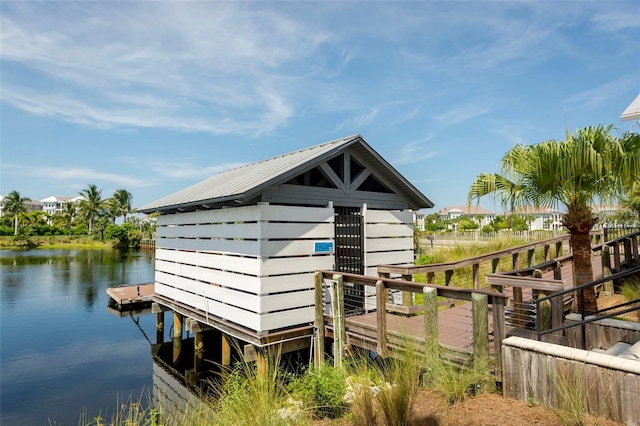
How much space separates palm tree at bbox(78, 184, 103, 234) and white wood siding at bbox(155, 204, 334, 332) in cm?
7394

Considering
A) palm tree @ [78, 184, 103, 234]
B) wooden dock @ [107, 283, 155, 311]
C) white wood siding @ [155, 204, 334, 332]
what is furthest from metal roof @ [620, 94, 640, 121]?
palm tree @ [78, 184, 103, 234]

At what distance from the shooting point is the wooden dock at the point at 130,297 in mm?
17469

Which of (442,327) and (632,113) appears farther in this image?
(632,113)

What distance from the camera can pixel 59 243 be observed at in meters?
60.9

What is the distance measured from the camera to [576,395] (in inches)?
132

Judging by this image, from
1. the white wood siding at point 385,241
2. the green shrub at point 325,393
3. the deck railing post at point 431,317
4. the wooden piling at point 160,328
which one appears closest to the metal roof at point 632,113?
the white wood siding at point 385,241

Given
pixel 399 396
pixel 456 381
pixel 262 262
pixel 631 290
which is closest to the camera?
pixel 399 396

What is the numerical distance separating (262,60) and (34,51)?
8948 mm

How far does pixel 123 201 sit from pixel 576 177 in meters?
83.4

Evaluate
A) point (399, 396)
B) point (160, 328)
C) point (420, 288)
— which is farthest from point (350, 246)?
point (160, 328)

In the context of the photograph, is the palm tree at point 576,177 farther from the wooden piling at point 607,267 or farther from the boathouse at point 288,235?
the wooden piling at point 607,267

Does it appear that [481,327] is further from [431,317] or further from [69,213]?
[69,213]

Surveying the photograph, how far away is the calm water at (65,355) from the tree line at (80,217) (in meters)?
42.7

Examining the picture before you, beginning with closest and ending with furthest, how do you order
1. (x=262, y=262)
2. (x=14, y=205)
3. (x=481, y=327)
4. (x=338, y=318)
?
(x=481, y=327) < (x=338, y=318) < (x=262, y=262) < (x=14, y=205)
